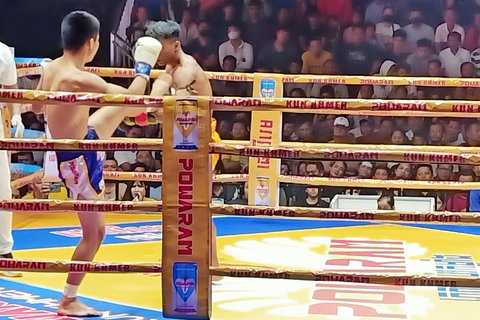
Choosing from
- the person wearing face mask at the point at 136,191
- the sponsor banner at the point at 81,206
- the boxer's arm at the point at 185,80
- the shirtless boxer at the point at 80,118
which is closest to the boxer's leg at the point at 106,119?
the shirtless boxer at the point at 80,118

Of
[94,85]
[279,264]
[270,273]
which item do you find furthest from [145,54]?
[279,264]

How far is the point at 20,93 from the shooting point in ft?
7.66

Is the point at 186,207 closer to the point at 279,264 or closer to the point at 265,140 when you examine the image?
the point at 279,264

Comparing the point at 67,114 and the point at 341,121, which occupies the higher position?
the point at 341,121

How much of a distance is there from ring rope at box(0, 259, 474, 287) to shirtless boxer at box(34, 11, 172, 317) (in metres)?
0.38

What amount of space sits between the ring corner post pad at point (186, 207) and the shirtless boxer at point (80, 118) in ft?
1.39

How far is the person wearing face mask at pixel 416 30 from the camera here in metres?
6.36

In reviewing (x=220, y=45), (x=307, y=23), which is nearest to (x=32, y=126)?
(x=220, y=45)

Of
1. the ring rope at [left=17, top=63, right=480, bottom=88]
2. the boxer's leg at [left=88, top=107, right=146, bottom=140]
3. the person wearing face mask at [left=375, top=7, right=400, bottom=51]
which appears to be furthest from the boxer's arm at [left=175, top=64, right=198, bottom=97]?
the person wearing face mask at [left=375, top=7, right=400, bottom=51]

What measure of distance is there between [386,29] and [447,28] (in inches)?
20.2

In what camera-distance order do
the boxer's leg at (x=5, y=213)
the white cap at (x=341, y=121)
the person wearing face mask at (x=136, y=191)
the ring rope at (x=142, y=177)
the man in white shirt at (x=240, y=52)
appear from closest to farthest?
the boxer's leg at (x=5, y=213)
the ring rope at (x=142, y=177)
the person wearing face mask at (x=136, y=191)
the white cap at (x=341, y=121)
the man in white shirt at (x=240, y=52)

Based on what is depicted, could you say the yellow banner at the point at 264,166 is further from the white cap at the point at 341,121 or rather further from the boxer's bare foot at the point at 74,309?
the boxer's bare foot at the point at 74,309

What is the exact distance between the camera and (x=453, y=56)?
630 centimetres

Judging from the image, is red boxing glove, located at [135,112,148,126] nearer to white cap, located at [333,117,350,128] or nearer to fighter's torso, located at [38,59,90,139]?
fighter's torso, located at [38,59,90,139]
